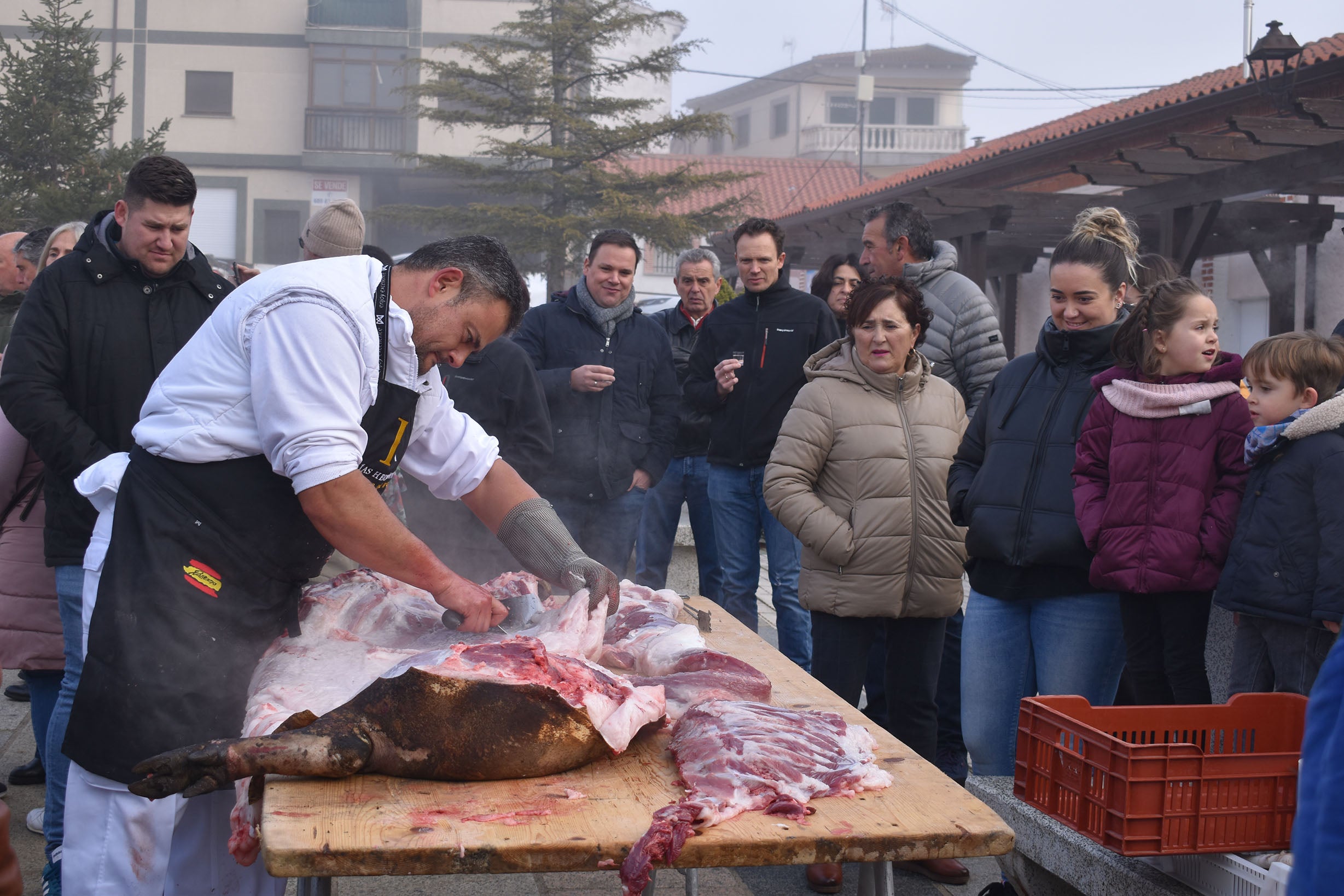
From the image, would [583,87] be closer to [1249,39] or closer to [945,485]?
[1249,39]

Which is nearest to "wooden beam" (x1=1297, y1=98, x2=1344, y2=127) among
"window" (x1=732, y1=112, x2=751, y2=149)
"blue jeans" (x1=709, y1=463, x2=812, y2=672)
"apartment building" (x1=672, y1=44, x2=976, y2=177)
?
"blue jeans" (x1=709, y1=463, x2=812, y2=672)

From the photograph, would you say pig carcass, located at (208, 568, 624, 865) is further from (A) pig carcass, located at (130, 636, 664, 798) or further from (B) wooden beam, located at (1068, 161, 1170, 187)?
(B) wooden beam, located at (1068, 161, 1170, 187)

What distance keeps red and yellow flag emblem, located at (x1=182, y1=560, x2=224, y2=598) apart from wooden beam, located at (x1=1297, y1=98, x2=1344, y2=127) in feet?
27.2

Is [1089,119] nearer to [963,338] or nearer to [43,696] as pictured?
[963,338]

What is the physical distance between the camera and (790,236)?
1708cm

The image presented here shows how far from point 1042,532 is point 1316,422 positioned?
0.83 m

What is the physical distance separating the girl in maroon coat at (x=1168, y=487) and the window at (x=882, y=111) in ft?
155

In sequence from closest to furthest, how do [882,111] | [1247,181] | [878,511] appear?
1. [878,511]
2. [1247,181]
3. [882,111]

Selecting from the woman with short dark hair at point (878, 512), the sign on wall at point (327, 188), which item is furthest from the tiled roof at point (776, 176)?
the woman with short dark hair at point (878, 512)

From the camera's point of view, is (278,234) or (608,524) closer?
(608,524)

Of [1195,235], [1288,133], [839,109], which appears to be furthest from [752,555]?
[839,109]

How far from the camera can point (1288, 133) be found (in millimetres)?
8539

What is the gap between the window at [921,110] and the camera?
48062 mm

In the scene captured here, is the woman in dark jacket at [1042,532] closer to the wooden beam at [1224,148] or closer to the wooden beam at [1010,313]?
the wooden beam at [1224,148]
